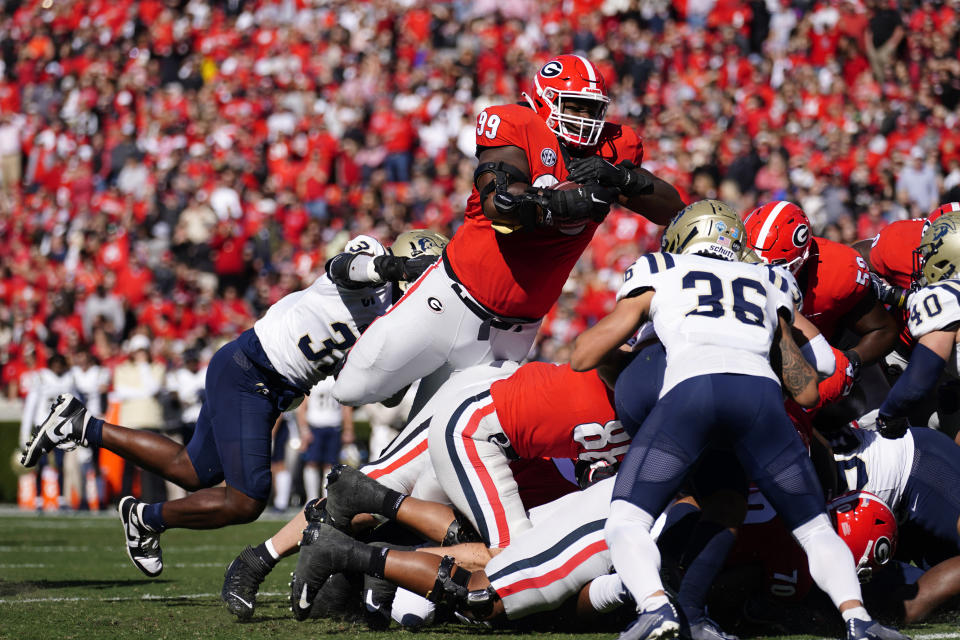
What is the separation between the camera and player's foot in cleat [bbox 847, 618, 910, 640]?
3658 mm

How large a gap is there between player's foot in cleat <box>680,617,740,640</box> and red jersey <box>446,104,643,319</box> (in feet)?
5.68

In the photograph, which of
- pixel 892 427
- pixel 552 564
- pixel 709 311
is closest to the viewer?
pixel 709 311

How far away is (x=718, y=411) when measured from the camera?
3922 millimetres

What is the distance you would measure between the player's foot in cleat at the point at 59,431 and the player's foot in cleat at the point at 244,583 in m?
1.40

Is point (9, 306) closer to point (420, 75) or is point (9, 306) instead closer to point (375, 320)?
point (420, 75)

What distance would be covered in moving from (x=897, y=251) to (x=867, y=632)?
2929 mm

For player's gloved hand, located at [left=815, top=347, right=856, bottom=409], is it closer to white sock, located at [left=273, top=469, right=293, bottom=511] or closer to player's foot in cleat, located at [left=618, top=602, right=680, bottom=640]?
player's foot in cleat, located at [left=618, top=602, right=680, bottom=640]

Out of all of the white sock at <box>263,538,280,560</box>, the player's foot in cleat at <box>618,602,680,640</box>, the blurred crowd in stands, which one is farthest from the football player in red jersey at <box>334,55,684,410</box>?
the blurred crowd in stands

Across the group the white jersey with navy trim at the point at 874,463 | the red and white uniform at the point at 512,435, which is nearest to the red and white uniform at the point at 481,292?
the red and white uniform at the point at 512,435

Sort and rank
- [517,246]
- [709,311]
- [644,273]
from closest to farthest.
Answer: [709,311], [644,273], [517,246]

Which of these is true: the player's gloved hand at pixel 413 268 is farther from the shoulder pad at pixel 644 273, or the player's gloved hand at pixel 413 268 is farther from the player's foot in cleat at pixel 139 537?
the player's foot in cleat at pixel 139 537

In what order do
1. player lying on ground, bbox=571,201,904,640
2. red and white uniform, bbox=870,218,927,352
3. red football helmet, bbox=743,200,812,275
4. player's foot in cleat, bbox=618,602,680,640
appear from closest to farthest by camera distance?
player's foot in cleat, bbox=618,602,680,640 → player lying on ground, bbox=571,201,904,640 → red football helmet, bbox=743,200,812,275 → red and white uniform, bbox=870,218,927,352

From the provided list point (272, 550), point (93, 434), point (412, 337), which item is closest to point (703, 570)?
point (412, 337)

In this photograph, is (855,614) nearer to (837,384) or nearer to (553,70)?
(837,384)
